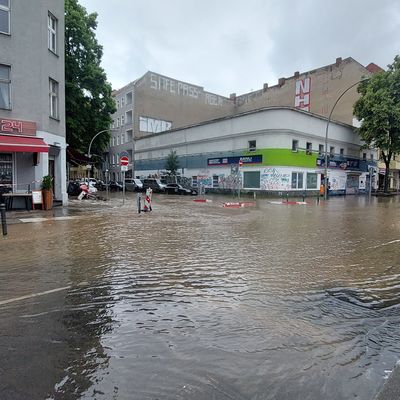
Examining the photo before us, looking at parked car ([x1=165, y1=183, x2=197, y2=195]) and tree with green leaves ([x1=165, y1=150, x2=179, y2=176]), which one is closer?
parked car ([x1=165, y1=183, x2=197, y2=195])

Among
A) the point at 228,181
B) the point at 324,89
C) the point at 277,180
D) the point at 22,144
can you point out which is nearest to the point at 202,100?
the point at 324,89

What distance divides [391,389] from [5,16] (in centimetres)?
1920

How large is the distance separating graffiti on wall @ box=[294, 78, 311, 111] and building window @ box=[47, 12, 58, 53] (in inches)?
1494

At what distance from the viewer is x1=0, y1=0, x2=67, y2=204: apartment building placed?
1559cm

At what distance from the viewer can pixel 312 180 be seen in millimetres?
37125

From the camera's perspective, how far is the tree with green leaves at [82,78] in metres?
27.8

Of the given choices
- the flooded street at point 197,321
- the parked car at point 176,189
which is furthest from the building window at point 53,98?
the parked car at point 176,189

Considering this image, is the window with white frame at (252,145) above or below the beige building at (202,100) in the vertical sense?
below

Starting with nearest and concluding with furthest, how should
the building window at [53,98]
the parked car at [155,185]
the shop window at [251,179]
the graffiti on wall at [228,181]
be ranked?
the building window at [53,98]
the shop window at [251,179]
the graffiti on wall at [228,181]
the parked car at [155,185]

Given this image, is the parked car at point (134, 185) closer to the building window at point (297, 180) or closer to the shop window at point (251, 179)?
the shop window at point (251, 179)

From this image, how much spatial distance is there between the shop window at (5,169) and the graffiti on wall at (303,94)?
41718mm

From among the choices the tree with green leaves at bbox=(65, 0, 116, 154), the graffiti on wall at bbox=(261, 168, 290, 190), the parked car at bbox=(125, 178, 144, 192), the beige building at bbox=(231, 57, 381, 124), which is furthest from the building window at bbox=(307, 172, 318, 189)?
the tree with green leaves at bbox=(65, 0, 116, 154)

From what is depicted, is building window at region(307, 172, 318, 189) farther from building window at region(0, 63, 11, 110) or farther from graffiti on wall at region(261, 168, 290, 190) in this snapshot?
building window at region(0, 63, 11, 110)

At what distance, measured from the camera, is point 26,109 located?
16.2m
